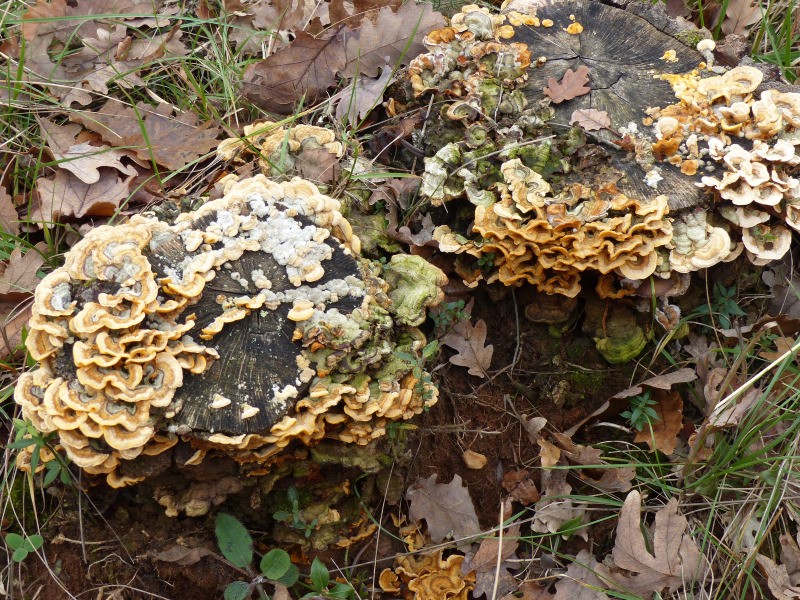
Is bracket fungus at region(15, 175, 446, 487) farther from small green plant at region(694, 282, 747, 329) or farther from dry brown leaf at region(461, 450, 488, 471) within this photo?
small green plant at region(694, 282, 747, 329)

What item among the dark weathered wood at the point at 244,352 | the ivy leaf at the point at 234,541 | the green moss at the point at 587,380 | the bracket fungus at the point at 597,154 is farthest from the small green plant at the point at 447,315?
the ivy leaf at the point at 234,541

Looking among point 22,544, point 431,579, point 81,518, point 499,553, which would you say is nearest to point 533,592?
point 499,553

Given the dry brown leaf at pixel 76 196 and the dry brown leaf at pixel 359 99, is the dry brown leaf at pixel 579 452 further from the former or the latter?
the dry brown leaf at pixel 76 196

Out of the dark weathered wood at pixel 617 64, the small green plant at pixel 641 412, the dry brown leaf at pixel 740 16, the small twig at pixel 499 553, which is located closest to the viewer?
the small twig at pixel 499 553

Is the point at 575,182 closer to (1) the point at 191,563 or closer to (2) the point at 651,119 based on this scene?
(2) the point at 651,119

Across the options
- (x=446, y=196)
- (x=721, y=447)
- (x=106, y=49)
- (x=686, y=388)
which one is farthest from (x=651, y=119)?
(x=106, y=49)
